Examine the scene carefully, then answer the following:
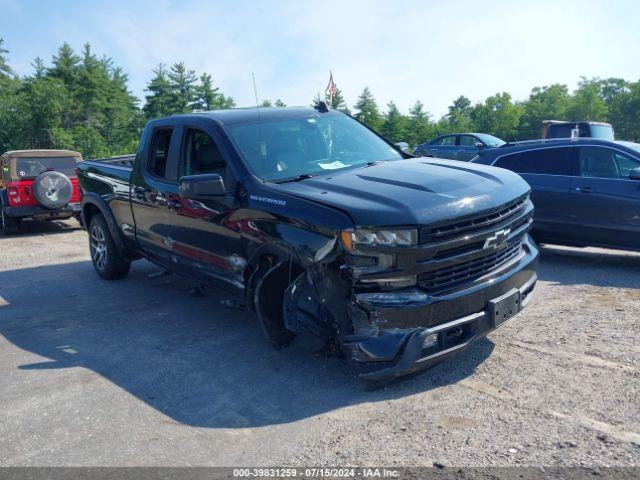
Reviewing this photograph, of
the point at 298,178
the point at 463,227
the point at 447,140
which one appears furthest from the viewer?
the point at 447,140

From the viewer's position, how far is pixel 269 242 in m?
4.26

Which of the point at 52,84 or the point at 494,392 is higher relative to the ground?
the point at 52,84

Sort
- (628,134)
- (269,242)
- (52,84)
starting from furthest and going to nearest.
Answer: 1. (628,134)
2. (52,84)
3. (269,242)

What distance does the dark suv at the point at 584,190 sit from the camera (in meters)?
7.03

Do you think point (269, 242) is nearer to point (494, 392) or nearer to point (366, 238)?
point (366, 238)

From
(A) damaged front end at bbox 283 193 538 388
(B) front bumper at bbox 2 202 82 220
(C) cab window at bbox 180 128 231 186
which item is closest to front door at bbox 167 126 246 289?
(C) cab window at bbox 180 128 231 186

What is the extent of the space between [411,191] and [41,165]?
1114 centimetres

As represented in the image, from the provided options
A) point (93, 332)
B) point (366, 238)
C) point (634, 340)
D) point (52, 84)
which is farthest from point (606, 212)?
point (52, 84)

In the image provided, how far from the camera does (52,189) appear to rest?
1166 cm

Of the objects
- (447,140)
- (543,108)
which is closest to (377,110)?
(543,108)

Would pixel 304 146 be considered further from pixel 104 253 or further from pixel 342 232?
pixel 104 253

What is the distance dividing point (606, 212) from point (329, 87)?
3895 millimetres

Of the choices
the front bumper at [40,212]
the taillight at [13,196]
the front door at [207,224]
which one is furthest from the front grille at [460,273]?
the taillight at [13,196]

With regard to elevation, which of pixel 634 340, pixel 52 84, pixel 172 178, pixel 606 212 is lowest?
pixel 634 340
